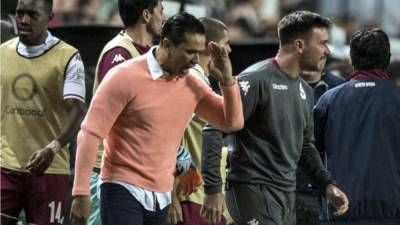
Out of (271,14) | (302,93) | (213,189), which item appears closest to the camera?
(213,189)

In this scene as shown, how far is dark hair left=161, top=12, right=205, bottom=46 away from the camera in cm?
788

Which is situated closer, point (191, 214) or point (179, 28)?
point (179, 28)

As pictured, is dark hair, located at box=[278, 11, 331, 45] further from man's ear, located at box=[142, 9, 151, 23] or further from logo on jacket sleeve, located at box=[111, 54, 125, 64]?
logo on jacket sleeve, located at box=[111, 54, 125, 64]

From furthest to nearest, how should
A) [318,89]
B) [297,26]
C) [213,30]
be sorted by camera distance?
[318,89] → [213,30] → [297,26]

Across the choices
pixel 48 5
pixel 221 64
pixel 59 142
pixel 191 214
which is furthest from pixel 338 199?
pixel 48 5

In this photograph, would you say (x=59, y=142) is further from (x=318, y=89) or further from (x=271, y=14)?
(x=271, y=14)

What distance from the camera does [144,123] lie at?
7.84 m

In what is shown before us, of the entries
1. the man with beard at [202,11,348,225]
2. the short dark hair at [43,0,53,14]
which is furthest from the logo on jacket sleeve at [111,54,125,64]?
the man with beard at [202,11,348,225]

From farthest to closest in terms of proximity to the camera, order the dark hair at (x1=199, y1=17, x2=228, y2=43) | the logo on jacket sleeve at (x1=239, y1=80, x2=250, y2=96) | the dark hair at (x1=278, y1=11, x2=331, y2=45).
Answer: the dark hair at (x1=199, y1=17, x2=228, y2=43) < the dark hair at (x1=278, y1=11, x2=331, y2=45) < the logo on jacket sleeve at (x1=239, y1=80, x2=250, y2=96)

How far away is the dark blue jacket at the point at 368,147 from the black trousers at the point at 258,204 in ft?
2.02

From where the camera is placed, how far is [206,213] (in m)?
8.39

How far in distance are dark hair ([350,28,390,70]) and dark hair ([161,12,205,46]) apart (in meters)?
1.64

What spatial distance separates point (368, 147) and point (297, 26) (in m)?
0.91

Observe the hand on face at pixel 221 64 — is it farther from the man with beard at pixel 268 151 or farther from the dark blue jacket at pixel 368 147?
the dark blue jacket at pixel 368 147
